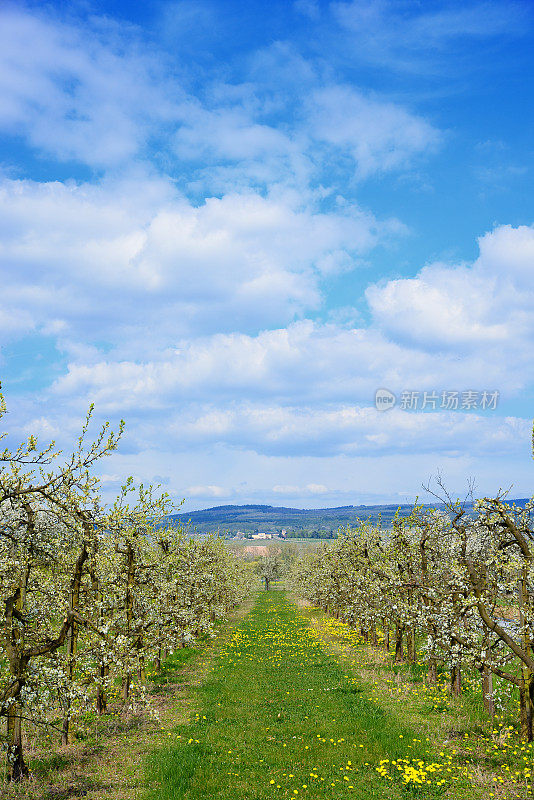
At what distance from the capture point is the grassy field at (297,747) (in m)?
12.7

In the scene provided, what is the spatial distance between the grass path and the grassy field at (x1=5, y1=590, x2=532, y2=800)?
0.04m

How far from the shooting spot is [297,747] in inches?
616

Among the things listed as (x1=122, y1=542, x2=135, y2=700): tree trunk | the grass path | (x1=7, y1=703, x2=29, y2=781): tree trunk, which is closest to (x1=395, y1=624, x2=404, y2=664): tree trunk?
the grass path

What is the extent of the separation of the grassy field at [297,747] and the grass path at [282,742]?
0.04 meters

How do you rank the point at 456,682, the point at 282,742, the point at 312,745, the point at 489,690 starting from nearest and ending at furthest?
1. the point at 312,745
2. the point at 282,742
3. the point at 489,690
4. the point at 456,682

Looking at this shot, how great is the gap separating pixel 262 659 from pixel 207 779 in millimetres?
17824

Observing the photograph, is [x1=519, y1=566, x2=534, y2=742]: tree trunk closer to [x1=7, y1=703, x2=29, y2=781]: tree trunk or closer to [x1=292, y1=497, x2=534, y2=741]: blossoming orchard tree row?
[x1=292, y1=497, x2=534, y2=741]: blossoming orchard tree row

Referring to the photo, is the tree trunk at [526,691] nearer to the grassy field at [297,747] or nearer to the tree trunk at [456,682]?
the grassy field at [297,747]

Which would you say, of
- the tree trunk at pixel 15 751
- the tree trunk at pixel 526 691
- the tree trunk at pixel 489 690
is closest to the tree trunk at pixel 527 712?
the tree trunk at pixel 526 691

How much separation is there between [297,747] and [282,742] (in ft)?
2.63

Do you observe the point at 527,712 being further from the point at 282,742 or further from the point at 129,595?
the point at 129,595

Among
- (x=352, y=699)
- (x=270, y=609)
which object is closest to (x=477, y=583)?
(x=352, y=699)

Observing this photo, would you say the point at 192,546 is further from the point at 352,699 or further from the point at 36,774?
the point at 36,774

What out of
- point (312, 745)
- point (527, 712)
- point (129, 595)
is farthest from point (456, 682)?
point (129, 595)
